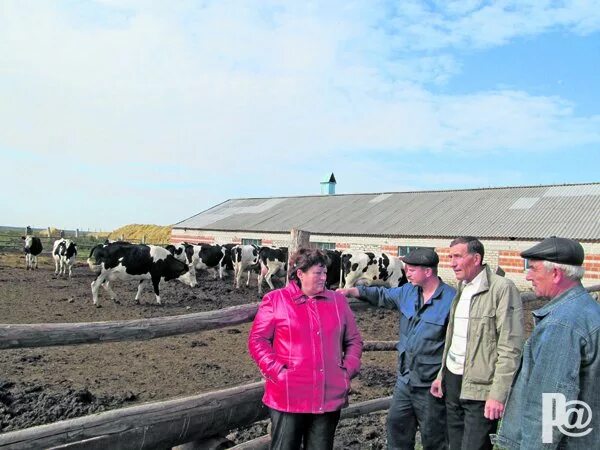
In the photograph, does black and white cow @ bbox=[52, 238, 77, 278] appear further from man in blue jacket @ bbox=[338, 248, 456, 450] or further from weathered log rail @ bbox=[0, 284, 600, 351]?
man in blue jacket @ bbox=[338, 248, 456, 450]

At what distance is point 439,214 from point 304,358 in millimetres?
22009

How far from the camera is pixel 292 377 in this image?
321 cm

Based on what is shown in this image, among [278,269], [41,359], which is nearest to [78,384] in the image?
[41,359]

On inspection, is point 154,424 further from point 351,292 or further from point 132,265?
point 132,265

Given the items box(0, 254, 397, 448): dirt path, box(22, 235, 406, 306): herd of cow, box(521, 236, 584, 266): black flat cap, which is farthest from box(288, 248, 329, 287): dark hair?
box(22, 235, 406, 306): herd of cow

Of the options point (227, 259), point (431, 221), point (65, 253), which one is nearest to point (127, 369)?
point (227, 259)

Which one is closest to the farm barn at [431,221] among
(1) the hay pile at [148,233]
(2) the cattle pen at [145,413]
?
(1) the hay pile at [148,233]

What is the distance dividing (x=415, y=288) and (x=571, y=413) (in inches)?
69.9

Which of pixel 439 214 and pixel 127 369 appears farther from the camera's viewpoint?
pixel 439 214

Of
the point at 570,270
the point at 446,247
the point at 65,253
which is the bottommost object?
the point at 65,253

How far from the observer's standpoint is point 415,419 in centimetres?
390

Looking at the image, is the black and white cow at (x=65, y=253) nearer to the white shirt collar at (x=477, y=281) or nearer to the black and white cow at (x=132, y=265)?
the black and white cow at (x=132, y=265)

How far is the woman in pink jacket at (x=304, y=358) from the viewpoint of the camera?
321 centimetres

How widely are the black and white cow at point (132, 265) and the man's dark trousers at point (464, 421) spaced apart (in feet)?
37.9
